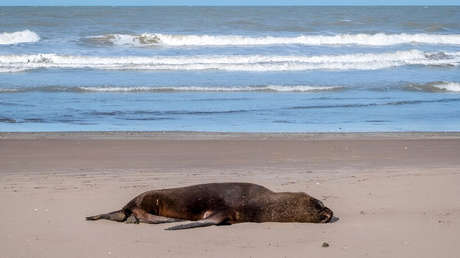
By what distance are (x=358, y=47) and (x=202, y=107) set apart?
21.0 metres

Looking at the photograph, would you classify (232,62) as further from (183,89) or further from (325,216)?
(325,216)

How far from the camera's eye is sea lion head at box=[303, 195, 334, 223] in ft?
20.0

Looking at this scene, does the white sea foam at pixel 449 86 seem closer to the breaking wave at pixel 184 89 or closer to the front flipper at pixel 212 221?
the breaking wave at pixel 184 89

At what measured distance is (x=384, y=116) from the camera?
14.8 metres

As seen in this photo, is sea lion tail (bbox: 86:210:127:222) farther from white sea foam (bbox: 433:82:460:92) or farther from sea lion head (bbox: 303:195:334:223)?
white sea foam (bbox: 433:82:460:92)

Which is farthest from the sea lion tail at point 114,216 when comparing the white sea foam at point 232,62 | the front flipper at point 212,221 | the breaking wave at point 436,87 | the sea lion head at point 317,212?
the white sea foam at point 232,62

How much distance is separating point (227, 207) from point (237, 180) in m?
1.93

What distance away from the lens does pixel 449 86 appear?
2038cm

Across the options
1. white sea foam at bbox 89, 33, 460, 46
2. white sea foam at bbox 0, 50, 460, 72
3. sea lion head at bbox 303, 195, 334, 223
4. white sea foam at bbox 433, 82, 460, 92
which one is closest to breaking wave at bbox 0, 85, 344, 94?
white sea foam at bbox 433, 82, 460, 92

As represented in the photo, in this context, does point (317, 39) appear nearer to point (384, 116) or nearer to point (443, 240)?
point (384, 116)

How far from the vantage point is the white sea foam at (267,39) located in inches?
1444

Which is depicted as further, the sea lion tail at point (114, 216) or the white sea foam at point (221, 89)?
the white sea foam at point (221, 89)

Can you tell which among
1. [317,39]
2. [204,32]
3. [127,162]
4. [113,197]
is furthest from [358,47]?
[113,197]

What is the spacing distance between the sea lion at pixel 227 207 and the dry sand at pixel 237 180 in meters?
0.10
